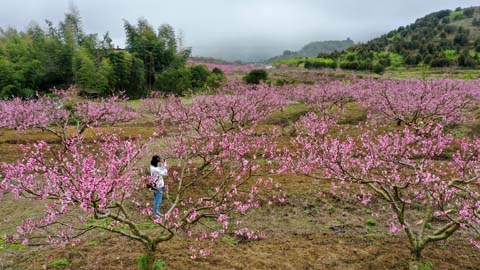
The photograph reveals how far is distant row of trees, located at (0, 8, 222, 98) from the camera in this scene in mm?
39469

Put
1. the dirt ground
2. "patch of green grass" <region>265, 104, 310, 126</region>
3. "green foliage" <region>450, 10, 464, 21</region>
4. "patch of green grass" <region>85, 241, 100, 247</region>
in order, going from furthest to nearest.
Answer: "green foliage" <region>450, 10, 464, 21</region>, "patch of green grass" <region>265, 104, 310, 126</region>, "patch of green grass" <region>85, 241, 100, 247</region>, the dirt ground

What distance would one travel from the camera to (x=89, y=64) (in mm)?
39344

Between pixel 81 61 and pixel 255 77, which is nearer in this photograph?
pixel 81 61

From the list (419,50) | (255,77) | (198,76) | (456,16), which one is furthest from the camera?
(456,16)

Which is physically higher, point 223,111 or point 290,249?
point 223,111

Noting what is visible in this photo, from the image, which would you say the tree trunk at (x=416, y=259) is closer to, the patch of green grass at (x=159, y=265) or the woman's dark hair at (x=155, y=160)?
the patch of green grass at (x=159, y=265)

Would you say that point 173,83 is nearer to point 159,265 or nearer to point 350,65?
point 159,265

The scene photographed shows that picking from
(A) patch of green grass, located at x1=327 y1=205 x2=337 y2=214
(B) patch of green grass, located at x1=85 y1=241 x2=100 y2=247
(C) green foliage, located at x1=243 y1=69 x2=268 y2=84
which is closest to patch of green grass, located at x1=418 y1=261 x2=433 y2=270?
(A) patch of green grass, located at x1=327 y1=205 x2=337 y2=214

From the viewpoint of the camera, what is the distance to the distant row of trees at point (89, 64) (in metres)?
39.5

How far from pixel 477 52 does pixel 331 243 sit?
69316 mm

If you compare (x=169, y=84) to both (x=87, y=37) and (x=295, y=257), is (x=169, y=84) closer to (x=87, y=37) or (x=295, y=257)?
(x=87, y=37)

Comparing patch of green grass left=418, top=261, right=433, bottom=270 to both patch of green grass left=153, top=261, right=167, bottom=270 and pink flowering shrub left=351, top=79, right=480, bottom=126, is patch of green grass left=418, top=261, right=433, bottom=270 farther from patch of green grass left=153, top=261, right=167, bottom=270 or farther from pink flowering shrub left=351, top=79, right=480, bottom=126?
pink flowering shrub left=351, top=79, right=480, bottom=126

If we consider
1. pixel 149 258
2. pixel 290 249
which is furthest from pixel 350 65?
pixel 149 258

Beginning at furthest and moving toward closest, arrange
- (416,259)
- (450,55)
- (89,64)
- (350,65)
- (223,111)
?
(350,65) → (450,55) → (89,64) → (223,111) → (416,259)
